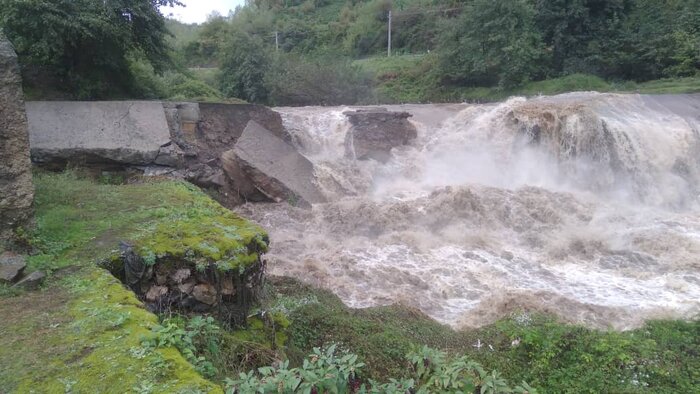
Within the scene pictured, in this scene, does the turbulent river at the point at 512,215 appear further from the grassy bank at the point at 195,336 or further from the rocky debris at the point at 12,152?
the rocky debris at the point at 12,152

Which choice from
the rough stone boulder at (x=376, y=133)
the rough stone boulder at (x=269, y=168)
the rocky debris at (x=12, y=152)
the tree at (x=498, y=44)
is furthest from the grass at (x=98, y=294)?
the tree at (x=498, y=44)

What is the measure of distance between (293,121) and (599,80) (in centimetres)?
1502

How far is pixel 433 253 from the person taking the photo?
31.8 feet

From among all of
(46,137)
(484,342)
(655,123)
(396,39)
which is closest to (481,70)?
(655,123)

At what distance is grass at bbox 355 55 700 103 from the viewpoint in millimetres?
21562

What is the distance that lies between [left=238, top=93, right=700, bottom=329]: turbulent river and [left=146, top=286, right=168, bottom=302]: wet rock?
3.63m

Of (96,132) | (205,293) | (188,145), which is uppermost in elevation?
(96,132)

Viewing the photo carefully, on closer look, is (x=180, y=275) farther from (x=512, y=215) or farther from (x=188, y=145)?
(x=512, y=215)

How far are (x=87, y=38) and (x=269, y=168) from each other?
4647 millimetres

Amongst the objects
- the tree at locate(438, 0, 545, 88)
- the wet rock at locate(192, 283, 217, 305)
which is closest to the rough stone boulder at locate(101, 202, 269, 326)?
the wet rock at locate(192, 283, 217, 305)

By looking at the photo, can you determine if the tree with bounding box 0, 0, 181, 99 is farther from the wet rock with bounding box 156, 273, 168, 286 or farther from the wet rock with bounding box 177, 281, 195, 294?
the wet rock with bounding box 177, 281, 195, 294

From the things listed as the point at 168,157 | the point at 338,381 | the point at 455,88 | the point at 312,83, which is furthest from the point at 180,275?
the point at 455,88

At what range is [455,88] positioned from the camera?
87.7 feet

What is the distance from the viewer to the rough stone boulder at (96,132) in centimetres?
977
